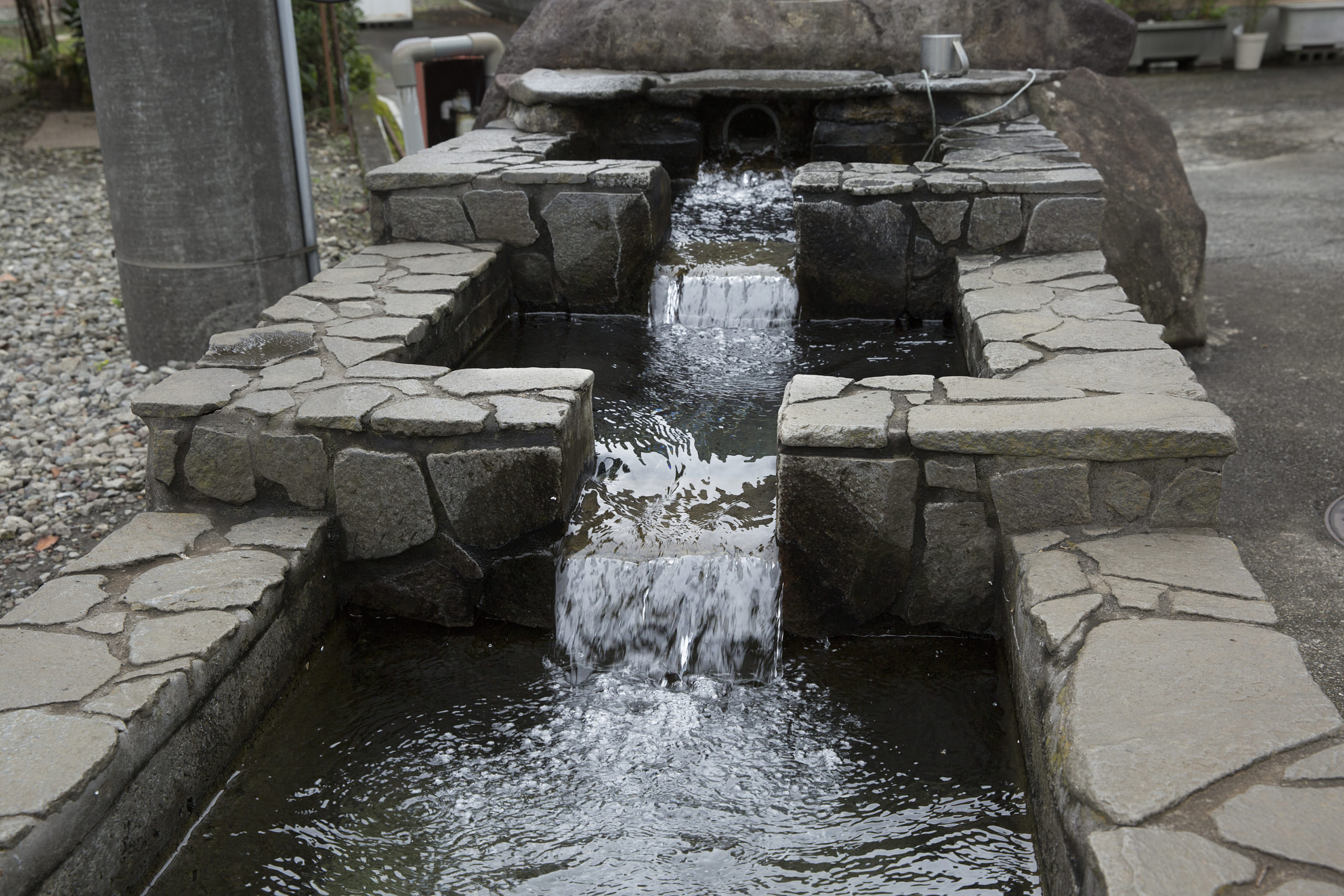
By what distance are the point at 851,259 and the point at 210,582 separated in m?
2.70

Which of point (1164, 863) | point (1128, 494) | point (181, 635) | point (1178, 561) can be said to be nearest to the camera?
point (1164, 863)

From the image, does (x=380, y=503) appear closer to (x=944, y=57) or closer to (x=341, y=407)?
(x=341, y=407)

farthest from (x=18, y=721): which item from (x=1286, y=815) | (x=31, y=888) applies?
(x=1286, y=815)

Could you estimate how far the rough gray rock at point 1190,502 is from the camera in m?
2.55

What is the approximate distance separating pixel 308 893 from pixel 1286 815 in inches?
67.7

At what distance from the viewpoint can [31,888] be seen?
1809 mm

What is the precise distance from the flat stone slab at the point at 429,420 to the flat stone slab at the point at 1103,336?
167cm

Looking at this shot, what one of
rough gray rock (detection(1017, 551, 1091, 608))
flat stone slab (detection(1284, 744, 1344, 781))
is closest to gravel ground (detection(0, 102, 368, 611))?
rough gray rock (detection(1017, 551, 1091, 608))

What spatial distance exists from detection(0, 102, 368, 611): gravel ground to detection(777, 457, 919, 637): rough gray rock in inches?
90.4

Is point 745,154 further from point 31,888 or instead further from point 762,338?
point 31,888

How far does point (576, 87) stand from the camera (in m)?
5.45

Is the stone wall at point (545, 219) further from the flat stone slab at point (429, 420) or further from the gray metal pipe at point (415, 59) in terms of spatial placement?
the gray metal pipe at point (415, 59)

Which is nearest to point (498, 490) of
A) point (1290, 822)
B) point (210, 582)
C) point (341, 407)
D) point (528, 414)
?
point (528, 414)

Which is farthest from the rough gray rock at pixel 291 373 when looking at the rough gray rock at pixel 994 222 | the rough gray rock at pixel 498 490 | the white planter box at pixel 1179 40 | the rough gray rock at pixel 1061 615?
the white planter box at pixel 1179 40
